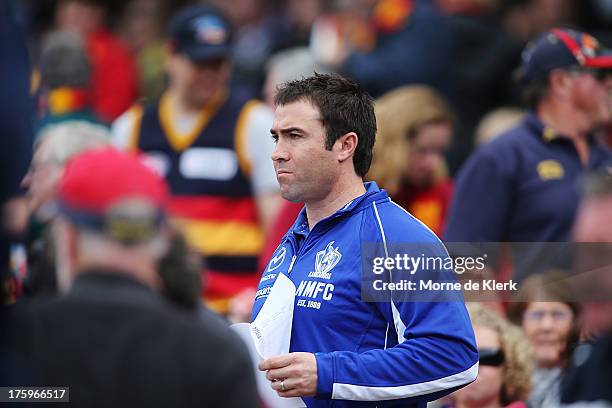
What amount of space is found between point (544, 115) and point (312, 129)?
220cm

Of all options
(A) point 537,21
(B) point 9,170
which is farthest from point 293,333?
(A) point 537,21

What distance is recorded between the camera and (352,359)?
3.84 metres

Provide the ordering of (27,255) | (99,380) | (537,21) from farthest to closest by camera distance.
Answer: (537,21), (27,255), (99,380)

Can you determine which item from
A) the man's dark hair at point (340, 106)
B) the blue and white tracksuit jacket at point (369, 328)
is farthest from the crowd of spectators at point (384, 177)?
the man's dark hair at point (340, 106)

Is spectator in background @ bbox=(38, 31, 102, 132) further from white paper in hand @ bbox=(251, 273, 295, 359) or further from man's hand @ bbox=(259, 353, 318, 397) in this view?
man's hand @ bbox=(259, 353, 318, 397)

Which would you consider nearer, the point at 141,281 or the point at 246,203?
the point at 141,281

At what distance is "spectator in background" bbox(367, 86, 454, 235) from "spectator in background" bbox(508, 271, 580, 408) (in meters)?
1.51

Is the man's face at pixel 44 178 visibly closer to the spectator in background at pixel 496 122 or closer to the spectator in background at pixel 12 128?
the spectator in background at pixel 12 128

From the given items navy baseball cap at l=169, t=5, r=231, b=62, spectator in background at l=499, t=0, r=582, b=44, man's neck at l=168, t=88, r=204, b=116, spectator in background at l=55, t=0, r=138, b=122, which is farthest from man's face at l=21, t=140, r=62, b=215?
spectator in background at l=55, t=0, r=138, b=122

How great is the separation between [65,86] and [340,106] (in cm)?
360

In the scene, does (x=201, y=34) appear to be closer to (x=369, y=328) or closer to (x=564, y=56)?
(x=564, y=56)

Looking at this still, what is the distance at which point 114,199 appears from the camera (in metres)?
3.07

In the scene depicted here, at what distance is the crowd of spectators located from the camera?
3.09 metres

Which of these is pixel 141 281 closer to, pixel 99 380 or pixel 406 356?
pixel 99 380
